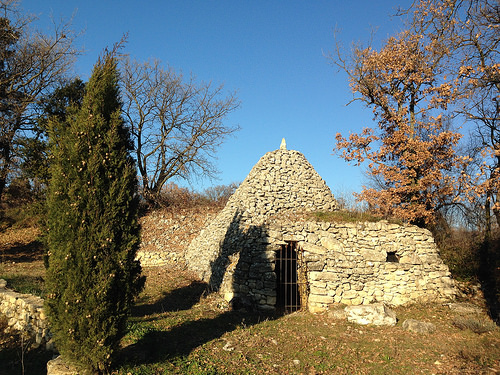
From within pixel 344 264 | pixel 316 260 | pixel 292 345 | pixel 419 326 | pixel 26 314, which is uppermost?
pixel 316 260

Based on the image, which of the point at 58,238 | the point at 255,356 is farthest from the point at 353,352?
the point at 58,238

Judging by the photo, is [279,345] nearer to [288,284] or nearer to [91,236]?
[288,284]

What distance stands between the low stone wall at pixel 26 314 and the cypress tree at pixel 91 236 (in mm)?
2597

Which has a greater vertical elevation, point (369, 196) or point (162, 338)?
point (369, 196)

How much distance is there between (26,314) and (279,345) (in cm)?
582

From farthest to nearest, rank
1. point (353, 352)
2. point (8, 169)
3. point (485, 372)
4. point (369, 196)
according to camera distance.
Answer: point (8, 169) < point (369, 196) < point (353, 352) < point (485, 372)

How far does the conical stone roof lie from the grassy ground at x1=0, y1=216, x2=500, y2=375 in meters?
2.84

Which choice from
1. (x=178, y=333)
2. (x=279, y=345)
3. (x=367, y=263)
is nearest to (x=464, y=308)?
(x=367, y=263)

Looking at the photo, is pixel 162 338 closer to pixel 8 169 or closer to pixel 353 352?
pixel 353 352

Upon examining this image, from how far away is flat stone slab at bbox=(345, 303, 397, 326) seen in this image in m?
9.01

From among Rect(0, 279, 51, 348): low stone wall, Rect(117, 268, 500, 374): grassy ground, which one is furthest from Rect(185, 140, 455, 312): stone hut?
Rect(0, 279, 51, 348): low stone wall

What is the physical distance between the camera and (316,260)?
10414mm

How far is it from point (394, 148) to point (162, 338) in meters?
11.0

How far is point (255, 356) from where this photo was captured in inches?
259
